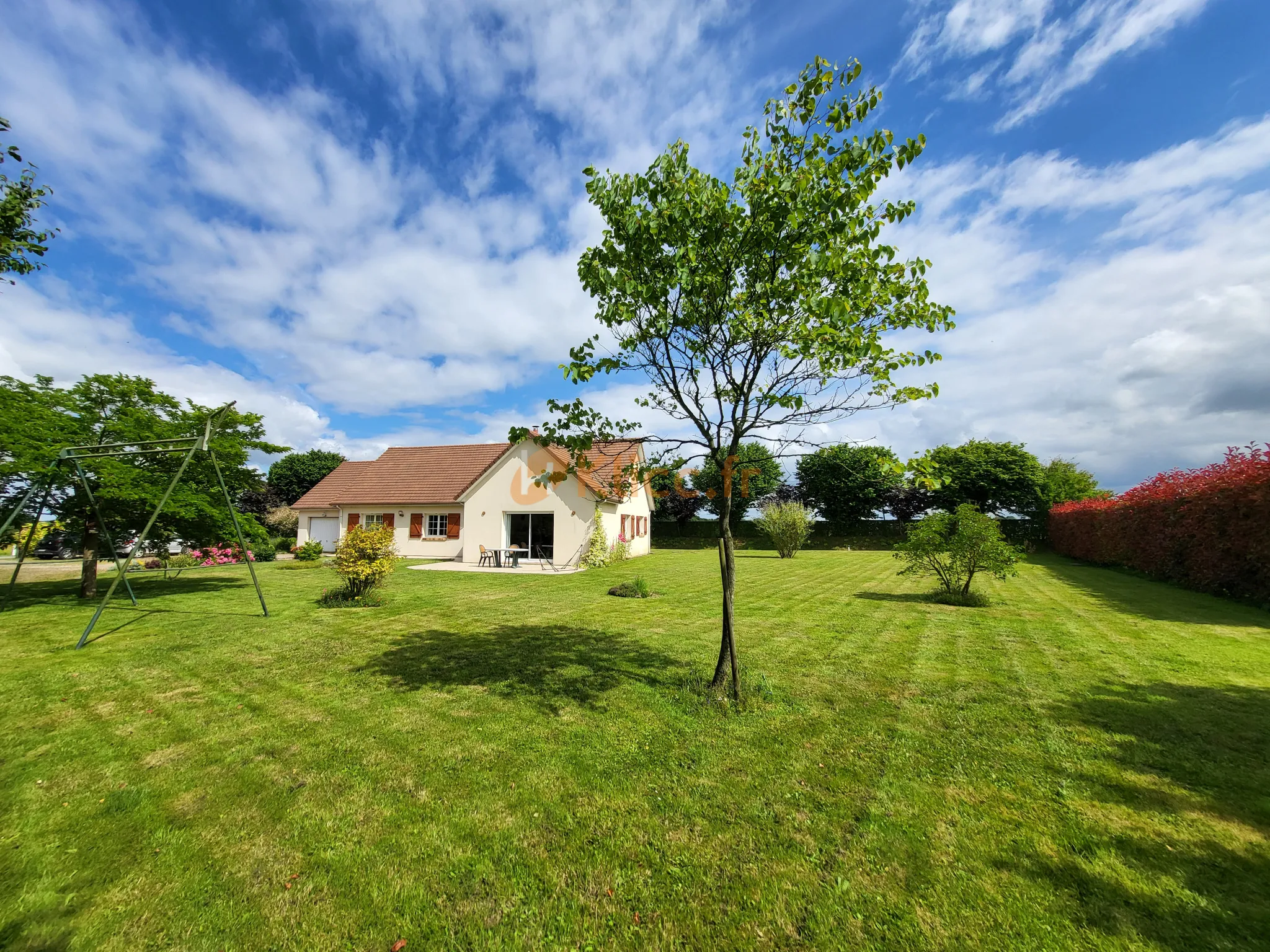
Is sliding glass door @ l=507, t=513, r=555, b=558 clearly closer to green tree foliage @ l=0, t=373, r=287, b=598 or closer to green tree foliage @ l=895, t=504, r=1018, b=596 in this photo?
green tree foliage @ l=0, t=373, r=287, b=598

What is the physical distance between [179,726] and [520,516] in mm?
16175

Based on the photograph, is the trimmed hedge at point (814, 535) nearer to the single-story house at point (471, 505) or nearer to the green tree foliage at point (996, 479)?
the green tree foliage at point (996, 479)

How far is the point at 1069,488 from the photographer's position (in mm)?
30500

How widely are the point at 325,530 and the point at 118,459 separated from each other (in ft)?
51.0

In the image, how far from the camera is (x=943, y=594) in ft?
35.7

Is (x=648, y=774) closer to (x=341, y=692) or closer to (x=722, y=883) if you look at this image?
(x=722, y=883)

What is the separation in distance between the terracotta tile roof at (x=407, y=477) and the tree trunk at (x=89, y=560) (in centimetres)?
1210

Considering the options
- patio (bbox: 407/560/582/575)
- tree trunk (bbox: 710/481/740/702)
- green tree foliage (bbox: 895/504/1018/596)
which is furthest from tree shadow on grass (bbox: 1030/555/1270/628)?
patio (bbox: 407/560/582/575)

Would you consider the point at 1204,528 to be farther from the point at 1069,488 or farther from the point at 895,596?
the point at 1069,488

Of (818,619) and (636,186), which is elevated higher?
(636,186)

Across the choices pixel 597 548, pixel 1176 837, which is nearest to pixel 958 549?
pixel 1176 837

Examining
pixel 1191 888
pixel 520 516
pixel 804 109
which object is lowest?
pixel 1191 888

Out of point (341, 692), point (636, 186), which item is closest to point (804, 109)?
point (636, 186)

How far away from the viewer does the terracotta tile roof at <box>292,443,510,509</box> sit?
23.6 meters
